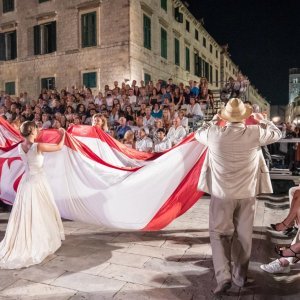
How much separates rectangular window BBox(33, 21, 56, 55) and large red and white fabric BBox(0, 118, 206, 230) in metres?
16.3

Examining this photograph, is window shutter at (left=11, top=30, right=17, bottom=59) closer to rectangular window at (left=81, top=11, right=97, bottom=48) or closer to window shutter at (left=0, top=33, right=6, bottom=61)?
window shutter at (left=0, top=33, right=6, bottom=61)

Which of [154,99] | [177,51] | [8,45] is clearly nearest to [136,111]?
[154,99]

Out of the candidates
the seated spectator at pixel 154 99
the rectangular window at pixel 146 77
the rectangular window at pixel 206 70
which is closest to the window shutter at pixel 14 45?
the rectangular window at pixel 146 77

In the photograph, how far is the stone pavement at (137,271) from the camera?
3.57m

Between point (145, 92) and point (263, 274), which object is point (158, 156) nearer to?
point (263, 274)

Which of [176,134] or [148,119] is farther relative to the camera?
[148,119]

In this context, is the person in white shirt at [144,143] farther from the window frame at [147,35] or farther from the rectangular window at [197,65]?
the rectangular window at [197,65]

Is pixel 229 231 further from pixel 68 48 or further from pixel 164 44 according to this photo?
pixel 164 44

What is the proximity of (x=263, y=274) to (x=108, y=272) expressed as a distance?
1.85 m

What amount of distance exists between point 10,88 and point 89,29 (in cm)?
703

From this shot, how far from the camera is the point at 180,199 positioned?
493 centimetres

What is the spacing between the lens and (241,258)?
3.62 metres

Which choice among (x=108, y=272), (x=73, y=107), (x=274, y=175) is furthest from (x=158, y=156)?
(x=73, y=107)

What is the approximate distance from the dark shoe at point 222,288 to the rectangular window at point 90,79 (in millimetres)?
17452
